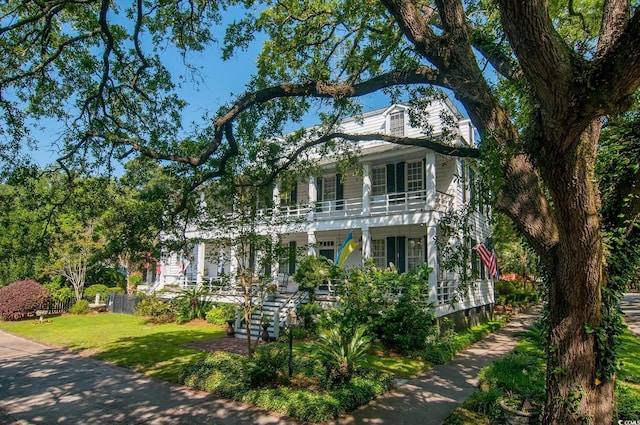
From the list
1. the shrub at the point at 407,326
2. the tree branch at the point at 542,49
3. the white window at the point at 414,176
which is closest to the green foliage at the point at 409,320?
the shrub at the point at 407,326

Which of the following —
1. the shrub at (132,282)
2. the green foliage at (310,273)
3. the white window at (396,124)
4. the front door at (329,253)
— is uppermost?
the white window at (396,124)

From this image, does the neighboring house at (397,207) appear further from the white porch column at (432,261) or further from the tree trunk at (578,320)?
the tree trunk at (578,320)

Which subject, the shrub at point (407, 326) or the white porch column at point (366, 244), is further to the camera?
the white porch column at point (366, 244)

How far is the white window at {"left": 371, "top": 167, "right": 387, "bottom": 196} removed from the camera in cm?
1895

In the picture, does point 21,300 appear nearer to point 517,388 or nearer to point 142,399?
point 142,399

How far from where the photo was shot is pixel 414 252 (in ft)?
59.2

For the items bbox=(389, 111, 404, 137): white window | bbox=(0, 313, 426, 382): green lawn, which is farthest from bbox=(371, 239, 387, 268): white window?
bbox=(0, 313, 426, 382): green lawn

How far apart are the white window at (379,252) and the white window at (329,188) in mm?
3338

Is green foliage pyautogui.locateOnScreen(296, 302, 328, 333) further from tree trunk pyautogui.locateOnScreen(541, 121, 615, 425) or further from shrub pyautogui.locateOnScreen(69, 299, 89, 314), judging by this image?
shrub pyautogui.locateOnScreen(69, 299, 89, 314)

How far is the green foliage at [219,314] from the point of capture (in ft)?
58.3

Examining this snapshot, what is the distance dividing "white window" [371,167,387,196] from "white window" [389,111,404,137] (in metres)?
2.07

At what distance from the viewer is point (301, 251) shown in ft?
35.3

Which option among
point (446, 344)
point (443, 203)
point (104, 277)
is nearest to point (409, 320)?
point (446, 344)

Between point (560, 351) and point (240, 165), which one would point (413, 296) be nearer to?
point (240, 165)
